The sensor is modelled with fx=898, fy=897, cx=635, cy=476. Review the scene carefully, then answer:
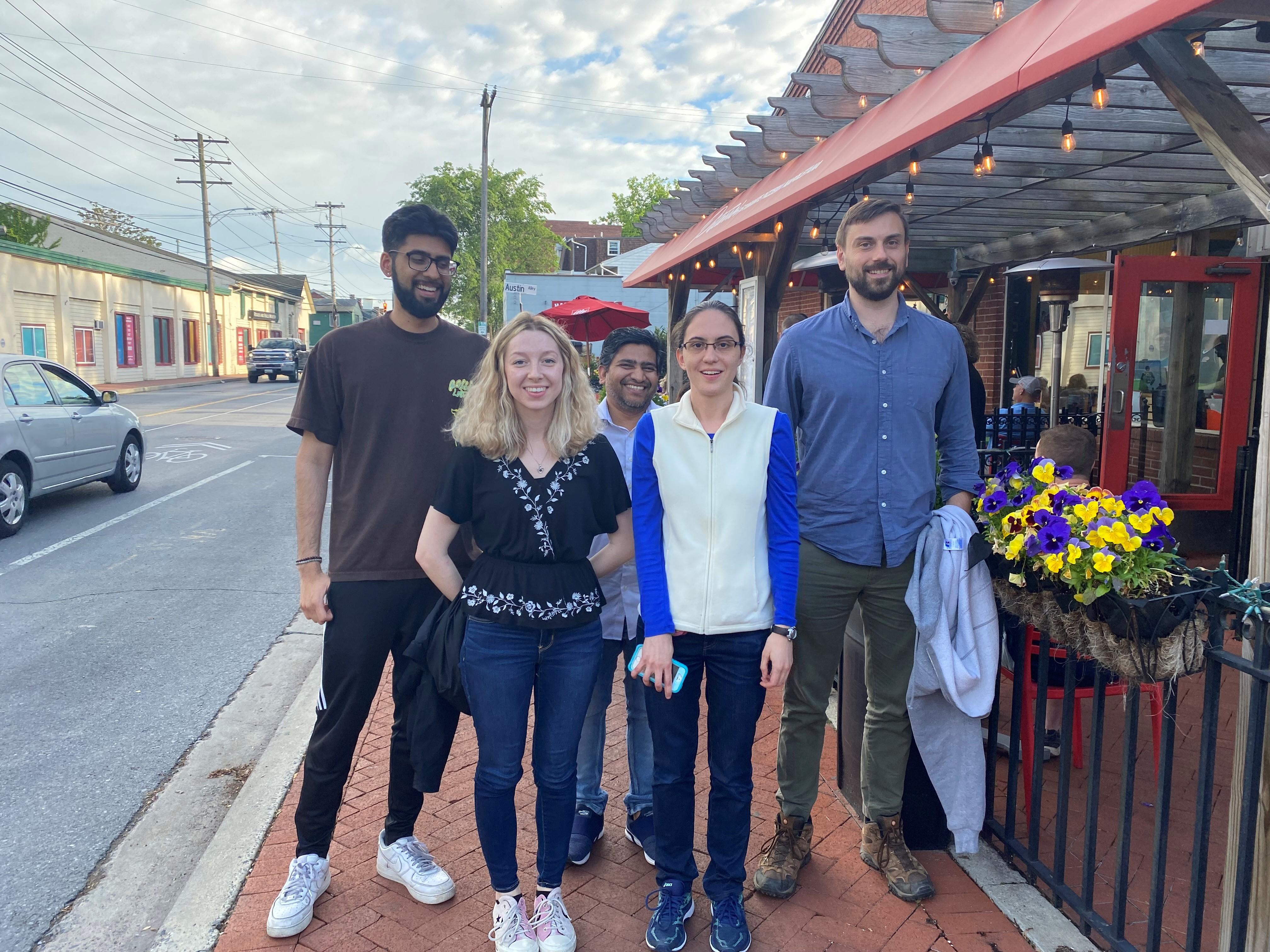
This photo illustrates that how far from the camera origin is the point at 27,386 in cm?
891

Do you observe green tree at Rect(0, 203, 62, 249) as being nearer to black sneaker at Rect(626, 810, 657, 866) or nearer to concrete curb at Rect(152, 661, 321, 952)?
concrete curb at Rect(152, 661, 321, 952)

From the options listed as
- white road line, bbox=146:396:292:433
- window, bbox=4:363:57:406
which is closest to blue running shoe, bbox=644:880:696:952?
window, bbox=4:363:57:406

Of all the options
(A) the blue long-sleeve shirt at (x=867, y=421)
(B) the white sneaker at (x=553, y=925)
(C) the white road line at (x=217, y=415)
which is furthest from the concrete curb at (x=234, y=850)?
(C) the white road line at (x=217, y=415)

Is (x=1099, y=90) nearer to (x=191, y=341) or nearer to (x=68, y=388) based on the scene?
(x=68, y=388)

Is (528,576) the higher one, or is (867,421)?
(867,421)

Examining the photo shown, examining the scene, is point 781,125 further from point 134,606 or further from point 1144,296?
point 134,606

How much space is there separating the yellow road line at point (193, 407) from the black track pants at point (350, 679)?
15.7 metres

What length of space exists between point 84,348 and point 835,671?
3617 cm

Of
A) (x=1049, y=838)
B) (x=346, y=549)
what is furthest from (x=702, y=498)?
(x=1049, y=838)

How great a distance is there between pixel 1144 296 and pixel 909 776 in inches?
233

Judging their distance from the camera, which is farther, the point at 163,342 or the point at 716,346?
the point at 163,342

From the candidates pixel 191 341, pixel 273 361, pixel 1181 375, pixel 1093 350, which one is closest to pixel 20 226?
pixel 273 361

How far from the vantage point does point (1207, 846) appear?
2258mm

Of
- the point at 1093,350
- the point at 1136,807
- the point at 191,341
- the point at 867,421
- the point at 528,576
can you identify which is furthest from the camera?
the point at 191,341
